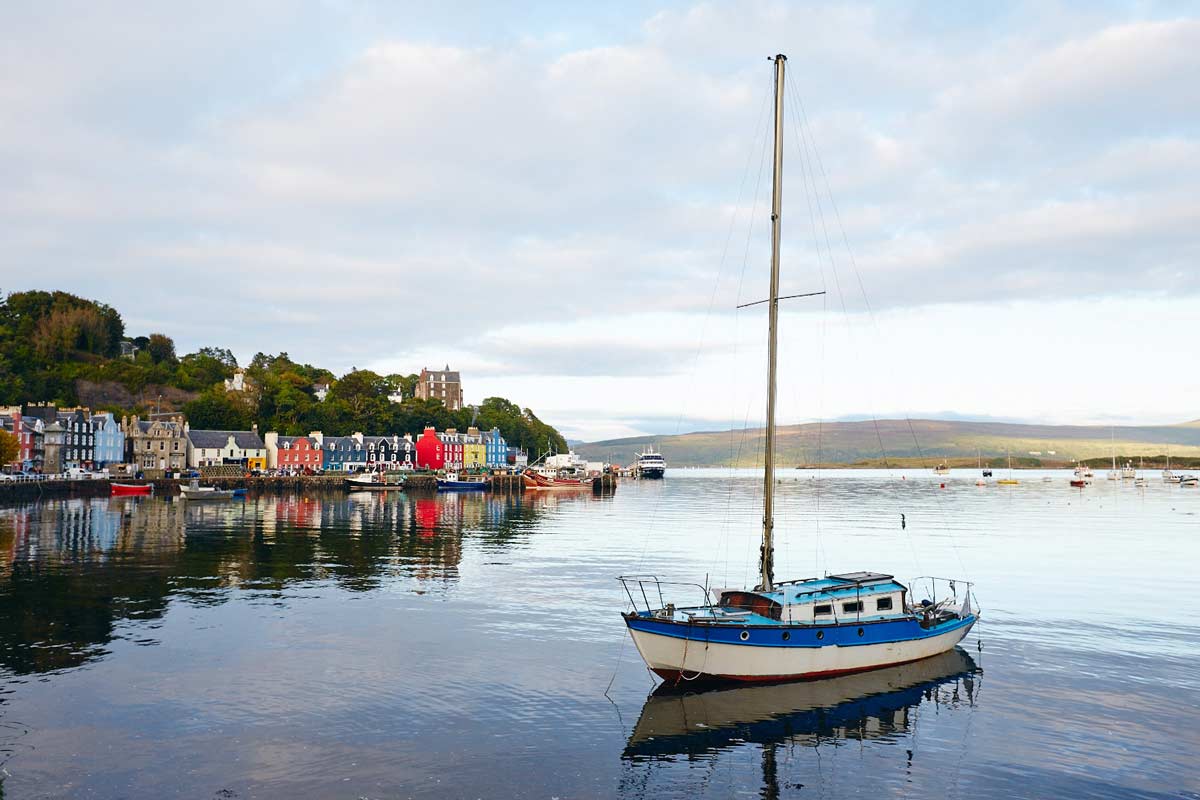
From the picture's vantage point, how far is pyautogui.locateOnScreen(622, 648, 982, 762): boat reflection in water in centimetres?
2162

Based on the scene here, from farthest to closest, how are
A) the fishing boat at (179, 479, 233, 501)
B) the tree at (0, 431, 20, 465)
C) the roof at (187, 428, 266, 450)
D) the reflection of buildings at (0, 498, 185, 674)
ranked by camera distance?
the roof at (187, 428, 266, 450)
the fishing boat at (179, 479, 233, 501)
the tree at (0, 431, 20, 465)
the reflection of buildings at (0, 498, 185, 674)

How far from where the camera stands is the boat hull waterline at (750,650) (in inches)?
985

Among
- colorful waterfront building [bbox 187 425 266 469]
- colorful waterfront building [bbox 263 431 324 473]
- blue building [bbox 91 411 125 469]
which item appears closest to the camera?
blue building [bbox 91 411 125 469]

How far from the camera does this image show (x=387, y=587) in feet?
144

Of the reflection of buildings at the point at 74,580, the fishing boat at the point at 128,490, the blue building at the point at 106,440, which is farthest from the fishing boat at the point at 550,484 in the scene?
the reflection of buildings at the point at 74,580

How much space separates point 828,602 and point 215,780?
59.8 ft

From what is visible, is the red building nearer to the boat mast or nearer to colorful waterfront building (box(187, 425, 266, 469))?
colorful waterfront building (box(187, 425, 266, 469))

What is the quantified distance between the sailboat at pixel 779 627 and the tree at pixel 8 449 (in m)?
124

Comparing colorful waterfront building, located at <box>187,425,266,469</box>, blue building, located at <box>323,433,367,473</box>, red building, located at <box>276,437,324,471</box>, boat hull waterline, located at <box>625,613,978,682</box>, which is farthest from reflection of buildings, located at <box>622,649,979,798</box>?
blue building, located at <box>323,433,367,473</box>

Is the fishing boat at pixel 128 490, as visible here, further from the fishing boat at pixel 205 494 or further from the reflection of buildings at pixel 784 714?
the reflection of buildings at pixel 784 714

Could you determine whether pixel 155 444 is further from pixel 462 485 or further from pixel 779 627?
→ pixel 779 627

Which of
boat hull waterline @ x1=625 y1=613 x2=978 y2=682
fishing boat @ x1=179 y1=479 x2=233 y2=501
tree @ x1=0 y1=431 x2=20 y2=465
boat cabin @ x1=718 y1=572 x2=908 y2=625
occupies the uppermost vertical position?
tree @ x1=0 y1=431 x2=20 y2=465

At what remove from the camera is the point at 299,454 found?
18475cm

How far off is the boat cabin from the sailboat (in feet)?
0.11
